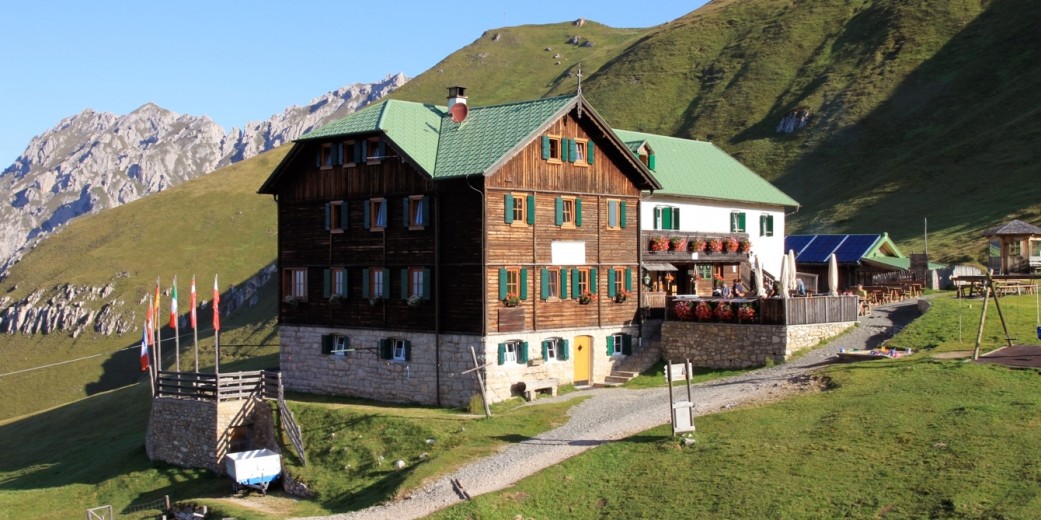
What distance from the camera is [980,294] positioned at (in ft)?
175

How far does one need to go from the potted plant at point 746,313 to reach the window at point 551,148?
9.68 metres

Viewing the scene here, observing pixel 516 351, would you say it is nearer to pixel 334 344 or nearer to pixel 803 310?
pixel 334 344

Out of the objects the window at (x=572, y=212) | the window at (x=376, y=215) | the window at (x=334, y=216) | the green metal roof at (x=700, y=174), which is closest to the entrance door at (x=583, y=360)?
the window at (x=572, y=212)

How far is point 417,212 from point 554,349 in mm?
8008

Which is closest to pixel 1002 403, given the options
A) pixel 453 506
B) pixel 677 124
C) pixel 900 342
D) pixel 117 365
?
pixel 900 342

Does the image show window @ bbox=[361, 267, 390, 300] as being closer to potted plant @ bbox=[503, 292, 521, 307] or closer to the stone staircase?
potted plant @ bbox=[503, 292, 521, 307]

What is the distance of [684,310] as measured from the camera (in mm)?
45062

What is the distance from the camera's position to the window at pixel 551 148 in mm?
43188

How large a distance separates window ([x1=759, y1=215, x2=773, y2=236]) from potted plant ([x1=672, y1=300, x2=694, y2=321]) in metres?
14.1

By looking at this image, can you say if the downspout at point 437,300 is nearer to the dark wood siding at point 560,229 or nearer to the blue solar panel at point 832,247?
the dark wood siding at point 560,229

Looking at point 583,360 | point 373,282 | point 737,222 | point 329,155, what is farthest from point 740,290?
point 329,155

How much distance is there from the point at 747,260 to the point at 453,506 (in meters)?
30.6

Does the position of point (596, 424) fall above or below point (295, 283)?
below

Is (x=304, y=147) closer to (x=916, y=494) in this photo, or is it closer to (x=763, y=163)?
(x=916, y=494)
